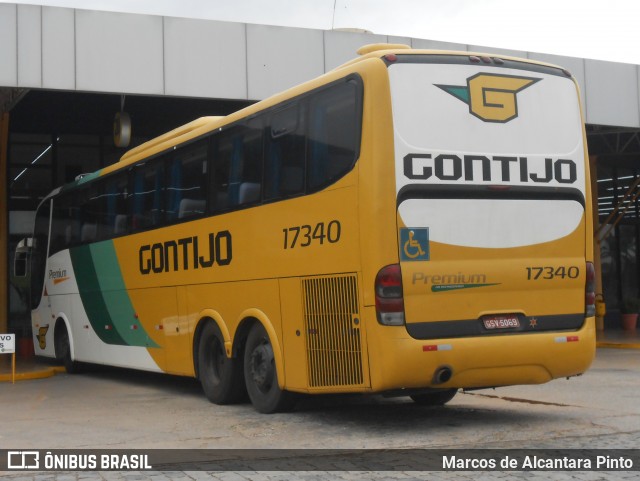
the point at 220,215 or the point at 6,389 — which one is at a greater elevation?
the point at 220,215

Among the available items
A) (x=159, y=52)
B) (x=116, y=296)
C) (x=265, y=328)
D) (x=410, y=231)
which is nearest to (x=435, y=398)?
(x=265, y=328)

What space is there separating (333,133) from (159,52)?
871 centimetres

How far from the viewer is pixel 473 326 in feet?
32.5

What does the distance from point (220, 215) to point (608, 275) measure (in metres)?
25.9

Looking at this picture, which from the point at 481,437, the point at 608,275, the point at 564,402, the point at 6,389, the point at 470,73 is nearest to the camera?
the point at 481,437

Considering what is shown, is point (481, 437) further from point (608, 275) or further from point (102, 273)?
point (608, 275)

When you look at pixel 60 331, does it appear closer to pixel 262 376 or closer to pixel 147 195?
pixel 147 195

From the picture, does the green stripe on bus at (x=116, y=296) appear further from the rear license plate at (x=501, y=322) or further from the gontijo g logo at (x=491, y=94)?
the gontijo g logo at (x=491, y=94)

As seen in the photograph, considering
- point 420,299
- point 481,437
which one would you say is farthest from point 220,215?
point 481,437

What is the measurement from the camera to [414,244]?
971cm

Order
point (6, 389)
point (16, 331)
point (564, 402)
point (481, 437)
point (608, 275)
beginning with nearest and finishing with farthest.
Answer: point (481, 437)
point (564, 402)
point (6, 389)
point (16, 331)
point (608, 275)

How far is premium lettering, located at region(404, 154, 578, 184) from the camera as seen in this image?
32.3 ft

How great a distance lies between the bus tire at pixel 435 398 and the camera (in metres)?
12.4

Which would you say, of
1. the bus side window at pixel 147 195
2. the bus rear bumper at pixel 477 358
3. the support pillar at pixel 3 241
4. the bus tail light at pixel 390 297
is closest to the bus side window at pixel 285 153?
the bus tail light at pixel 390 297
